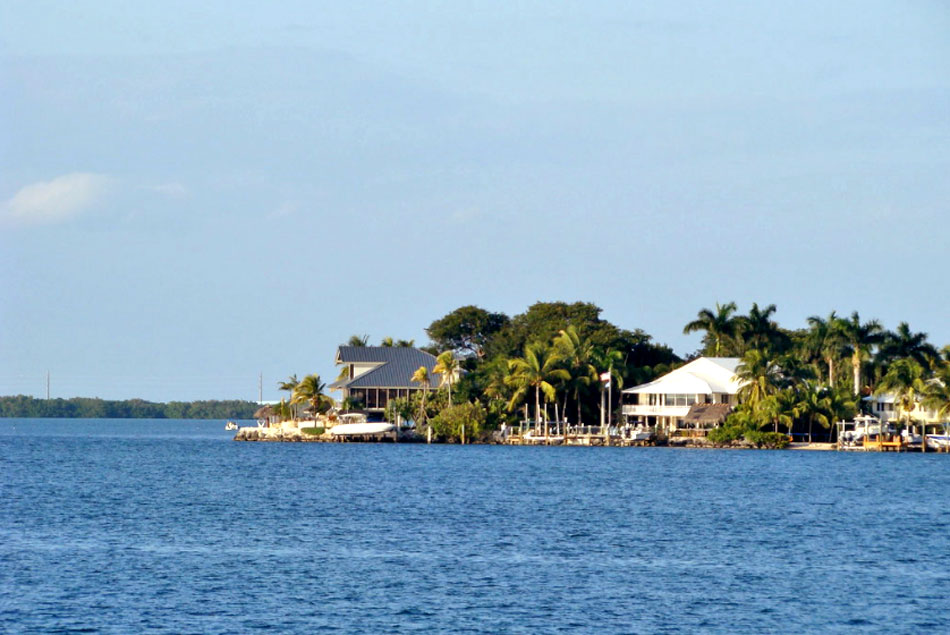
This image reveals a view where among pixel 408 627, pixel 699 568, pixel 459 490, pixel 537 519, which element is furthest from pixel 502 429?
pixel 408 627

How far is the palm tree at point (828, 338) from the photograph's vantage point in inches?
4437

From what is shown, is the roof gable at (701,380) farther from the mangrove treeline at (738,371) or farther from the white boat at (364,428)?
the white boat at (364,428)

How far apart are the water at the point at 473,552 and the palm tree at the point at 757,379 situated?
27.8m

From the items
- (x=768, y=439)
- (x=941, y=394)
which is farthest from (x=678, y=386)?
(x=941, y=394)

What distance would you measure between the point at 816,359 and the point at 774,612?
92696 mm

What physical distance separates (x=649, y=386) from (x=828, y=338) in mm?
15937

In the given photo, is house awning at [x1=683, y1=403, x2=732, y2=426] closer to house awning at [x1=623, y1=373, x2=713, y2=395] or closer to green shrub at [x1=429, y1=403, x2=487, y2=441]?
house awning at [x1=623, y1=373, x2=713, y2=395]

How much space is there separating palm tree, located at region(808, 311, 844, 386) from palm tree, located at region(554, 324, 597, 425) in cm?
1925

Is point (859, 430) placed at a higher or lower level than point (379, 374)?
lower

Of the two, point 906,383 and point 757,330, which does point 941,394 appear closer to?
point 906,383

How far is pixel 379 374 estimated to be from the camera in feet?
424

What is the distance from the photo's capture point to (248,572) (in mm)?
35594

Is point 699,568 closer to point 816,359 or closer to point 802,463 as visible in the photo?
point 802,463

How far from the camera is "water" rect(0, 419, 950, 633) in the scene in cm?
3016
